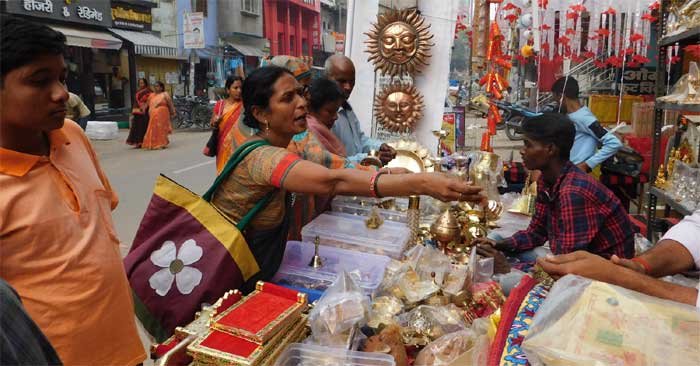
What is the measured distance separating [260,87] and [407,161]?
1.72 metres

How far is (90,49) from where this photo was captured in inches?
580

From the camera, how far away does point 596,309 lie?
3.17ft

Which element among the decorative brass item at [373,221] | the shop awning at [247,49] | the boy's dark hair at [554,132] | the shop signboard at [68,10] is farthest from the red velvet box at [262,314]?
the shop awning at [247,49]

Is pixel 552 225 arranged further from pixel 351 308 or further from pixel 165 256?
pixel 165 256

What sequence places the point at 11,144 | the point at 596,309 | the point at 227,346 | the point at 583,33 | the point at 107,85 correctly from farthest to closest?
1. the point at 107,85
2. the point at 583,33
3. the point at 11,144
4. the point at 227,346
5. the point at 596,309

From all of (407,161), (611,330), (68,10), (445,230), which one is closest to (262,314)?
(611,330)

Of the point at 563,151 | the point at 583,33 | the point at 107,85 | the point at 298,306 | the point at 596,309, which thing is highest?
the point at 583,33

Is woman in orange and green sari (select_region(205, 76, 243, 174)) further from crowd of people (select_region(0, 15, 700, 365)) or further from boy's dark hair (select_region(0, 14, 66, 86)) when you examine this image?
boy's dark hair (select_region(0, 14, 66, 86))

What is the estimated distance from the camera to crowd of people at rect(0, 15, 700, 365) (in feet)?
3.95

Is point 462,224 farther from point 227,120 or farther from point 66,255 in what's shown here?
point 227,120

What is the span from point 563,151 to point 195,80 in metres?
20.1

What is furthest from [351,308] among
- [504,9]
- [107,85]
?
A: [107,85]

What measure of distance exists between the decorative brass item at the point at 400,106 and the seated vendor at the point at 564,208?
2.35 meters

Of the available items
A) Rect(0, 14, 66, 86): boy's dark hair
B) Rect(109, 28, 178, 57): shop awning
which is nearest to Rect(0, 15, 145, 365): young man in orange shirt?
Rect(0, 14, 66, 86): boy's dark hair
